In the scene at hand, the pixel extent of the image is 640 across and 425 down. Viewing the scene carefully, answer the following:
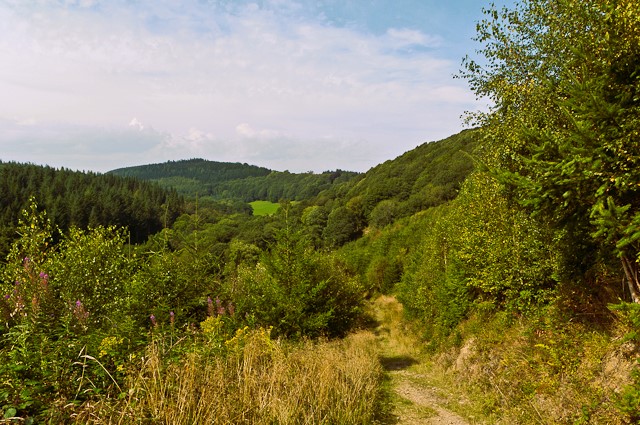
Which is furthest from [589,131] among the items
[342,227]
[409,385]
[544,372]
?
[342,227]

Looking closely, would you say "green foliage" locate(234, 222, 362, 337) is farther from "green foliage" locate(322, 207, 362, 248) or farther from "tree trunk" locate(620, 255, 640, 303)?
"green foliage" locate(322, 207, 362, 248)

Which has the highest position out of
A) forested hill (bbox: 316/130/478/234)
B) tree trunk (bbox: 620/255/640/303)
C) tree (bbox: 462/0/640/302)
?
forested hill (bbox: 316/130/478/234)

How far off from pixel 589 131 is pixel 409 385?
10.6 m

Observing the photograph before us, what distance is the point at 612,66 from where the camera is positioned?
6.46 metres

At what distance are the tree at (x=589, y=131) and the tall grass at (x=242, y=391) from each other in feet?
18.5

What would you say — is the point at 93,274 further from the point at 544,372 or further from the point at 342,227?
the point at 342,227

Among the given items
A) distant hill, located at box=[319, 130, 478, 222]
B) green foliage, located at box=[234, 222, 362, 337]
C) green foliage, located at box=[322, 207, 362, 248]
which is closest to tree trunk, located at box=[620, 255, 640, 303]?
green foliage, located at box=[234, 222, 362, 337]

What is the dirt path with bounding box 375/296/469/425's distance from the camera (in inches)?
377

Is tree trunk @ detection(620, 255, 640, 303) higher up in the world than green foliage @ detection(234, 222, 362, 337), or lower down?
higher up

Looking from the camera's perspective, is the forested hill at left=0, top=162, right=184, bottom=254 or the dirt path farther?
the forested hill at left=0, top=162, right=184, bottom=254

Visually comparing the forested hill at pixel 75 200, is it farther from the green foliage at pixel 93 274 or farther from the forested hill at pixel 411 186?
the green foliage at pixel 93 274

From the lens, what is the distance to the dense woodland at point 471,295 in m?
5.04

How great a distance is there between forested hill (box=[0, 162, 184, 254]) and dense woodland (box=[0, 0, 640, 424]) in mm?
72194

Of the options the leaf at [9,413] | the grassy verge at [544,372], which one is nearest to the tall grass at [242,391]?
the leaf at [9,413]
